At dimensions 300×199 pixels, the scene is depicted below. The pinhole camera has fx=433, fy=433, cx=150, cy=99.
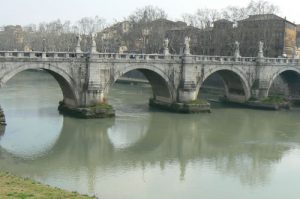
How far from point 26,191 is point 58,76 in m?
14.2

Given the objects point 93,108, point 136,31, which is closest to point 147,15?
point 136,31

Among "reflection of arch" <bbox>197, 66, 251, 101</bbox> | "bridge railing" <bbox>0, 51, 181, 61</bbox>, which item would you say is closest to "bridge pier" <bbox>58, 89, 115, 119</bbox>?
"bridge railing" <bbox>0, 51, 181, 61</bbox>

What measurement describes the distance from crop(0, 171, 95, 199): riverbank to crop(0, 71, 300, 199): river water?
1.79m

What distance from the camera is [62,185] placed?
548 inches

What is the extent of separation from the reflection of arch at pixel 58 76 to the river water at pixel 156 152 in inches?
48.5

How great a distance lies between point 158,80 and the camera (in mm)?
29188

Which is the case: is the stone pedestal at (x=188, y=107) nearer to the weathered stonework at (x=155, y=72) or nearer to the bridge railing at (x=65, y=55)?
the weathered stonework at (x=155, y=72)

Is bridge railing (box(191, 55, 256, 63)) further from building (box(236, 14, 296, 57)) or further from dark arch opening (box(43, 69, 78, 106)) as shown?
building (box(236, 14, 296, 57))

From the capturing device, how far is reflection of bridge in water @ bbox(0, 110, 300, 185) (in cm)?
1670

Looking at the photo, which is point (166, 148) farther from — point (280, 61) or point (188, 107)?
point (280, 61)

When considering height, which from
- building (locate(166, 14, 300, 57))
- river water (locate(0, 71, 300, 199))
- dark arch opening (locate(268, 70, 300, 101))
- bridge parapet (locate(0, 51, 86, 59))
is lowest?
river water (locate(0, 71, 300, 199))

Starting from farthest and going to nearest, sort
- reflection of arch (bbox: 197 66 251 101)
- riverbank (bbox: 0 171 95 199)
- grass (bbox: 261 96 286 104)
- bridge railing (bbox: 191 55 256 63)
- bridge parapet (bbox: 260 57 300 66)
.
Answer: bridge parapet (bbox: 260 57 300 66), grass (bbox: 261 96 286 104), reflection of arch (bbox: 197 66 251 101), bridge railing (bbox: 191 55 256 63), riverbank (bbox: 0 171 95 199)

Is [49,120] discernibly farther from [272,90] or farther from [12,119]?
[272,90]

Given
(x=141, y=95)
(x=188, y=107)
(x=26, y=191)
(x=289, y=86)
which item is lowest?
(x=26, y=191)
